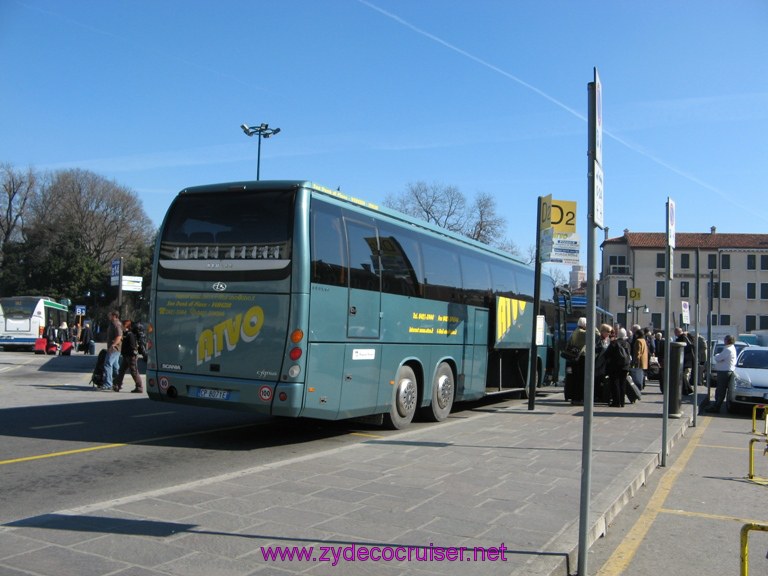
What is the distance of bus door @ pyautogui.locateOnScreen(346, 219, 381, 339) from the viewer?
931cm

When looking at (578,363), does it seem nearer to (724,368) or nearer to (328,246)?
(724,368)

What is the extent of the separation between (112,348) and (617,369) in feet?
39.1

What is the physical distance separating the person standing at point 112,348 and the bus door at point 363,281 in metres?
9.18

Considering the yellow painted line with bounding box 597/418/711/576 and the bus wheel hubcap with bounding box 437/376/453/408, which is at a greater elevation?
the bus wheel hubcap with bounding box 437/376/453/408

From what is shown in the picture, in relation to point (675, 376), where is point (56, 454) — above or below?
below

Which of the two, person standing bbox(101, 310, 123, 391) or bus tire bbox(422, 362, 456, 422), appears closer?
bus tire bbox(422, 362, 456, 422)

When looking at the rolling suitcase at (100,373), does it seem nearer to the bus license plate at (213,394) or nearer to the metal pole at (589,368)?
the bus license plate at (213,394)

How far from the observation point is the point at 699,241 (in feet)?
289

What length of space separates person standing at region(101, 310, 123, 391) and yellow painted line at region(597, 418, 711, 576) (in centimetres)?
1281

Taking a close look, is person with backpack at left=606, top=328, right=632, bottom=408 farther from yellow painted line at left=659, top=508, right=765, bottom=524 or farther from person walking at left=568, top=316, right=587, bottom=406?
yellow painted line at left=659, top=508, right=765, bottom=524

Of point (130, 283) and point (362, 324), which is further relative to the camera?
point (130, 283)

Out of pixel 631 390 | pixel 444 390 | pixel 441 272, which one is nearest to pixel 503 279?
pixel 441 272

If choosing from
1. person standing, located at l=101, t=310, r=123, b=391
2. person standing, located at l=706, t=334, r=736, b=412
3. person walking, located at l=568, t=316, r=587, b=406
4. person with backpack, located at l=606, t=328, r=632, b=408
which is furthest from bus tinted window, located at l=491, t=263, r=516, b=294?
person standing, located at l=101, t=310, r=123, b=391

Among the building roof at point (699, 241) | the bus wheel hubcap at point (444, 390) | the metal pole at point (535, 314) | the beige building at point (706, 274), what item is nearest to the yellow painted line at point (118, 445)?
the bus wheel hubcap at point (444, 390)
